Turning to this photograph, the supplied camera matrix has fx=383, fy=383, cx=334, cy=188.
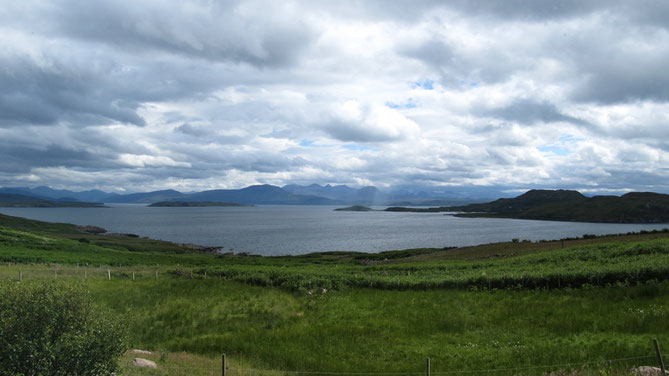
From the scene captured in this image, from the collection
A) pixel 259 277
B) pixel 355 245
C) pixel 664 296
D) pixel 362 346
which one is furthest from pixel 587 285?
pixel 355 245

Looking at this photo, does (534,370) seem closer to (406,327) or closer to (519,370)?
(519,370)

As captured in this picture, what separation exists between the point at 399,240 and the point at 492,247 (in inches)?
2614

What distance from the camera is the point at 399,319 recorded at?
1148 inches

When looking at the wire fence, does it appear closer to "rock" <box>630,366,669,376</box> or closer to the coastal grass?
"rock" <box>630,366,669,376</box>

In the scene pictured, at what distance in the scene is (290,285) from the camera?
4116 cm

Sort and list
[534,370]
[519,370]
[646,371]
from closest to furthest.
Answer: [646,371] → [534,370] → [519,370]

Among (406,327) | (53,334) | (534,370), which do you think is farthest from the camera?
(406,327)

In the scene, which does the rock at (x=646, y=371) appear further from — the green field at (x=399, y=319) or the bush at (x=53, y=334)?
the bush at (x=53, y=334)

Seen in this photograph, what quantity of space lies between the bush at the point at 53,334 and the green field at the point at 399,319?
1.37 metres

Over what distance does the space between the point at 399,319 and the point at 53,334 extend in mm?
22482

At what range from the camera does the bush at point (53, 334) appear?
38.2 ft

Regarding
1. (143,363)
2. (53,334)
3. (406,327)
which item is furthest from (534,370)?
(53,334)

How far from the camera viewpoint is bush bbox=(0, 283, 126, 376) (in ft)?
38.2

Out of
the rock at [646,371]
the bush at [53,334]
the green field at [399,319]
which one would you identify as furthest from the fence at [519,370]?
the bush at [53,334]
